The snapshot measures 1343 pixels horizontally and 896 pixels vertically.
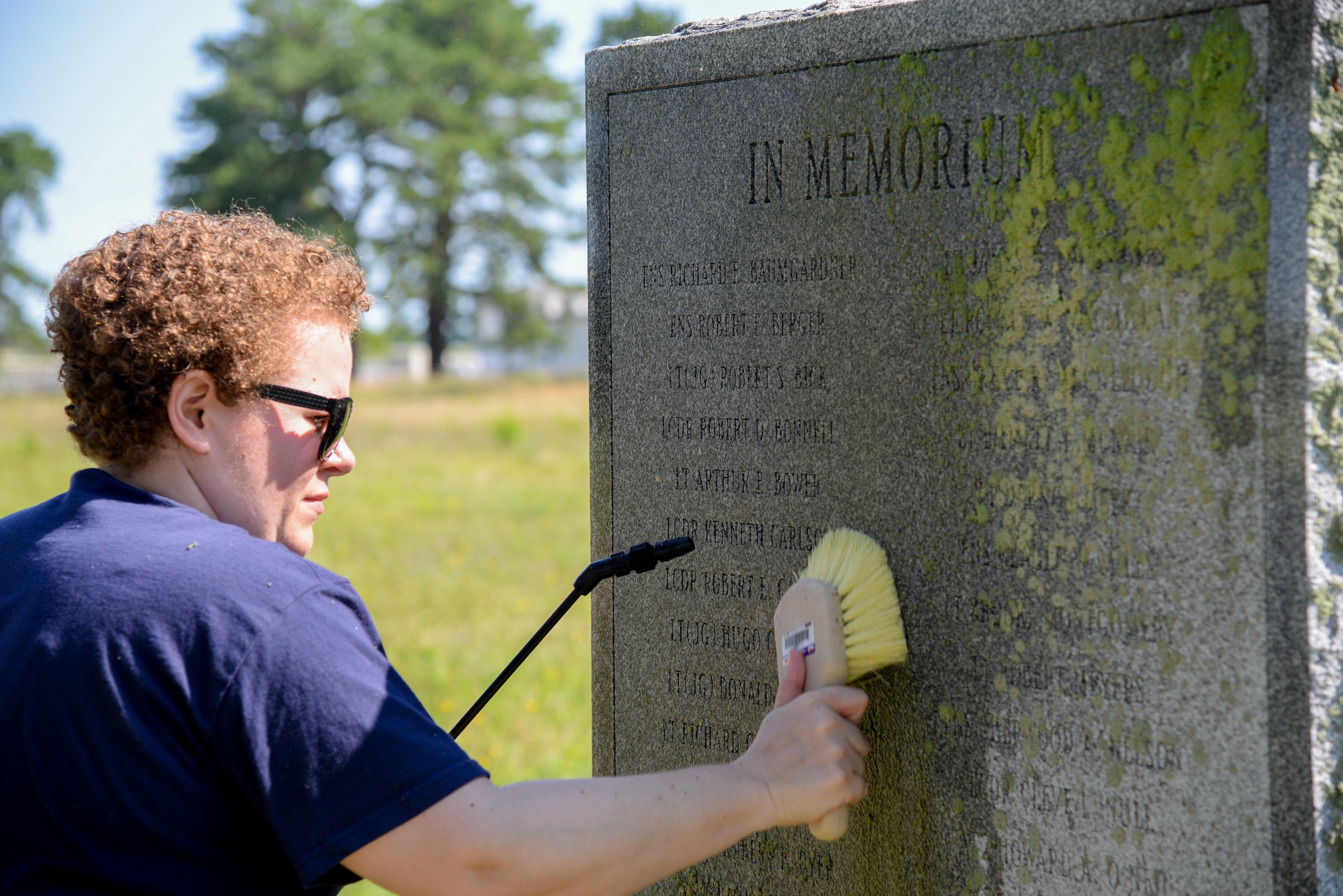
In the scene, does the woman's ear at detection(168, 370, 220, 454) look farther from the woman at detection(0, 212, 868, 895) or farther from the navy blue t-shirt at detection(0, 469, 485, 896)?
the navy blue t-shirt at detection(0, 469, 485, 896)

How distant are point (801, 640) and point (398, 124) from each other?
100 ft

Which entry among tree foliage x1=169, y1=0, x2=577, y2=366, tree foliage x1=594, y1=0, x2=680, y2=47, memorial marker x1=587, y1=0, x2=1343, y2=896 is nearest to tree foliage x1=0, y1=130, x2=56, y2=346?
tree foliage x1=169, y1=0, x2=577, y2=366

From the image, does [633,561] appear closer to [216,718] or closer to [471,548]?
[216,718]

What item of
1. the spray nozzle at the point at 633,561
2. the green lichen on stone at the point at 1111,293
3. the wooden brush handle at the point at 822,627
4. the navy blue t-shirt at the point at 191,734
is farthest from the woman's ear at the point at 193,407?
the green lichen on stone at the point at 1111,293

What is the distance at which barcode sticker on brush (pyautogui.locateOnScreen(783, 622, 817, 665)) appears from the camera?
6.44 feet

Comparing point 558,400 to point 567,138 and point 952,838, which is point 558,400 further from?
point 952,838

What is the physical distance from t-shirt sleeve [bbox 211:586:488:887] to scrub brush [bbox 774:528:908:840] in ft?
2.25

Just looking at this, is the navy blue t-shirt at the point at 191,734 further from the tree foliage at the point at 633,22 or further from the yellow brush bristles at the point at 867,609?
the tree foliage at the point at 633,22

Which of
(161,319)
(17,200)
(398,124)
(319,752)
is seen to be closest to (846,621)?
(319,752)

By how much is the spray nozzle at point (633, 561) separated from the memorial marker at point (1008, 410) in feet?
0.82

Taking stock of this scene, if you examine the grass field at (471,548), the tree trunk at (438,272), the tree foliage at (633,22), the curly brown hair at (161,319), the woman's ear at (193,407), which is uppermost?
the tree foliage at (633,22)

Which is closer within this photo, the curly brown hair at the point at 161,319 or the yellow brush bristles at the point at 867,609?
the curly brown hair at the point at 161,319

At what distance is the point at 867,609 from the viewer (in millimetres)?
1974

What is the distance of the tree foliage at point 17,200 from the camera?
35906mm
